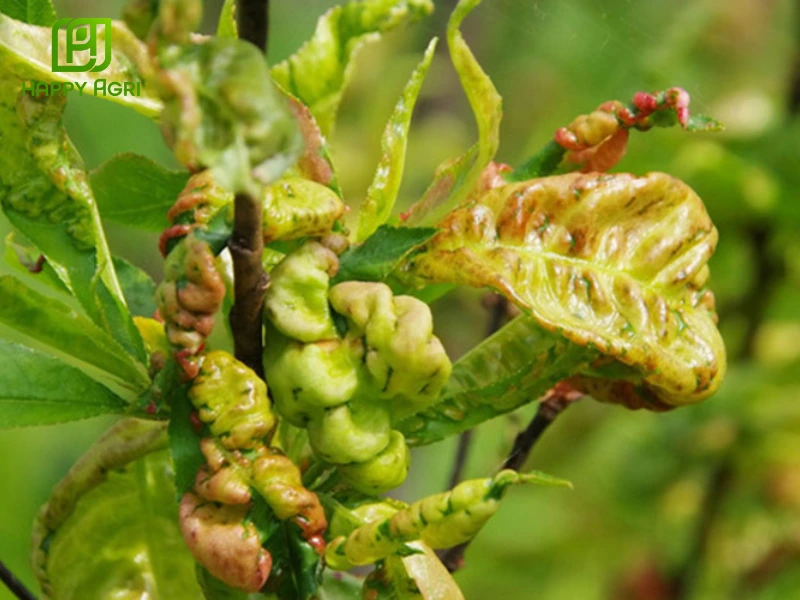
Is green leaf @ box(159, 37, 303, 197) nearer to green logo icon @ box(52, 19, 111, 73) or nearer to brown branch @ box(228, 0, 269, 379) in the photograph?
brown branch @ box(228, 0, 269, 379)

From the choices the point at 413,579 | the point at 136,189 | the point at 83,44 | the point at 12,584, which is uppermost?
the point at 83,44

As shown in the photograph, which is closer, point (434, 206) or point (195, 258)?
point (195, 258)

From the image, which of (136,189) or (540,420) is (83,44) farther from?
(540,420)

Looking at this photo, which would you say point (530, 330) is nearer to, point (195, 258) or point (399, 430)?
point (399, 430)

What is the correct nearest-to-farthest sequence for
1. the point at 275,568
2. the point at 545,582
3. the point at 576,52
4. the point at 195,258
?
the point at 195,258, the point at 275,568, the point at 545,582, the point at 576,52

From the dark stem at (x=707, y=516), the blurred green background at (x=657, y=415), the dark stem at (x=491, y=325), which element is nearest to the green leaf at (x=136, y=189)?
the dark stem at (x=491, y=325)

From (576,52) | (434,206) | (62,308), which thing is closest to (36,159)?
(62,308)

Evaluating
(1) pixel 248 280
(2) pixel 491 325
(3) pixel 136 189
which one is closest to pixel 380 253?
(1) pixel 248 280
